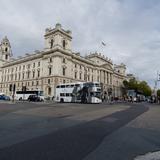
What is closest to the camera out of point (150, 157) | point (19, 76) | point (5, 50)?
point (150, 157)

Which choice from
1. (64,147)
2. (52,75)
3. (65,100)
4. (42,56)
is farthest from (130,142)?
(42,56)

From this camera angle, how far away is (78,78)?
8650 centimetres

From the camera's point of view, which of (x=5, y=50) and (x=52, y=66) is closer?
(x=52, y=66)

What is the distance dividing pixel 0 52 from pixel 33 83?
30.5 metres

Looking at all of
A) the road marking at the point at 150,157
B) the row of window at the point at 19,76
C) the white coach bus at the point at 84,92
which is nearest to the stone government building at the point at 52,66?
the row of window at the point at 19,76

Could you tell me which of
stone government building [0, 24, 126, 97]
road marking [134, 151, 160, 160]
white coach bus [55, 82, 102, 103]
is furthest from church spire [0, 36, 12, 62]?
road marking [134, 151, 160, 160]

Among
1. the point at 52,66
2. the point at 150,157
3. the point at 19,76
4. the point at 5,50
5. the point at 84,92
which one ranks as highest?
the point at 5,50

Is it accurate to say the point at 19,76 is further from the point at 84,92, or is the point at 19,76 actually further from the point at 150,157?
the point at 150,157

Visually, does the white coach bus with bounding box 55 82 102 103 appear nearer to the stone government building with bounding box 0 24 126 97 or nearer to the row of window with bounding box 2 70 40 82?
the stone government building with bounding box 0 24 126 97

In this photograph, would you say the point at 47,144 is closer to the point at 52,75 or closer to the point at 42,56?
the point at 52,75

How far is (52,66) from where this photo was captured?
75312mm

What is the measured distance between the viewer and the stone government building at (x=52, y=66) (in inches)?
2955

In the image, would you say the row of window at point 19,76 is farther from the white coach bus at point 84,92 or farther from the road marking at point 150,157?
the road marking at point 150,157

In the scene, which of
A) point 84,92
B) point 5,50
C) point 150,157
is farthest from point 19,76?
point 150,157
